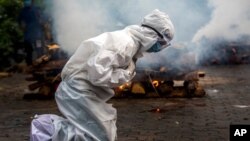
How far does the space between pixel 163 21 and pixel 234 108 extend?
4.79m

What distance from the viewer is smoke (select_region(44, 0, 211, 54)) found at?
39.3 ft

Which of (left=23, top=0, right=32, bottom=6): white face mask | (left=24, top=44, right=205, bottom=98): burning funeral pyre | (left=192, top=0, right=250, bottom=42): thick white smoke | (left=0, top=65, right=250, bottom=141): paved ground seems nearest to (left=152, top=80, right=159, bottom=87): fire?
(left=24, top=44, right=205, bottom=98): burning funeral pyre

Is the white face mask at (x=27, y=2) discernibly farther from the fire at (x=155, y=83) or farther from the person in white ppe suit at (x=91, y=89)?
the person in white ppe suit at (x=91, y=89)

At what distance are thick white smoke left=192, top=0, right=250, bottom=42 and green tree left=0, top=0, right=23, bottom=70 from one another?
5.17 meters

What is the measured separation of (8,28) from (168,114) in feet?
24.4

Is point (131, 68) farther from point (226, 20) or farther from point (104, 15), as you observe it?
point (226, 20)

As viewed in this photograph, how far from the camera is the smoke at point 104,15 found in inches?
472

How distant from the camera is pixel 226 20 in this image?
1438 centimetres

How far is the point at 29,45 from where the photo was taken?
1594 centimetres

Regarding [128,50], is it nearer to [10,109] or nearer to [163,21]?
[163,21]

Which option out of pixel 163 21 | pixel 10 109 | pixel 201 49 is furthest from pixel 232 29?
pixel 163 21

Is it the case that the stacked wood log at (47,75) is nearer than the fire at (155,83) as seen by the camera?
No

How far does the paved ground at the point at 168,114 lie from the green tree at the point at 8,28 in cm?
290

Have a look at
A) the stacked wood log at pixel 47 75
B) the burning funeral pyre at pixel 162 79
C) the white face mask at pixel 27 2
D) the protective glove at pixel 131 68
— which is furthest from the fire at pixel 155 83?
the white face mask at pixel 27 2
